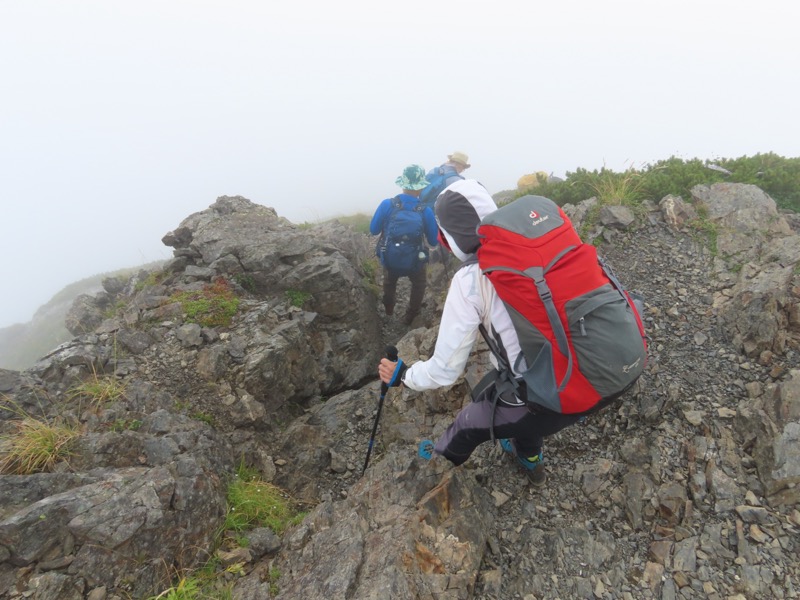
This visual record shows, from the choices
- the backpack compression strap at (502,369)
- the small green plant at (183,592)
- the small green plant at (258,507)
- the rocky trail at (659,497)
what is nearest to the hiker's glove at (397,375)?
the backpack compression strap at (502,369)

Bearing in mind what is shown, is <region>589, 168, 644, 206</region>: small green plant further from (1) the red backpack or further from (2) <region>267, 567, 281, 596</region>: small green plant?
(2) <region>267, 567, 281, 596</region>: small green plant

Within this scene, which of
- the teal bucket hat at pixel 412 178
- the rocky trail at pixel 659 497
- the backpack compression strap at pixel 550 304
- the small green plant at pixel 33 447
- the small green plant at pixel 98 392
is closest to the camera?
the backpack compression strap at pixel 550 304

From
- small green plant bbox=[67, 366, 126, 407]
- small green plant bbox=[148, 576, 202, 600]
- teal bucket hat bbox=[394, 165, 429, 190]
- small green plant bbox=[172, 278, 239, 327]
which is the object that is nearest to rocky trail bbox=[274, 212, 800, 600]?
small green plant bbox=[148, 576, 202, 600]

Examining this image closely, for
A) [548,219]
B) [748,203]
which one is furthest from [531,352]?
[748,203]

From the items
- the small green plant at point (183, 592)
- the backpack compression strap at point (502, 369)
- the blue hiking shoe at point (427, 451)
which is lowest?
the blue hiking shoe at point (427, 451)

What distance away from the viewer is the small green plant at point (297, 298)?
10.1 metres

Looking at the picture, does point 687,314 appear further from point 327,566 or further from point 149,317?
point 149,317

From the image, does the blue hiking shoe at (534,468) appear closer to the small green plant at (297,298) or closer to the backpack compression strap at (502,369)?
the backpack compression strap at (502,369)

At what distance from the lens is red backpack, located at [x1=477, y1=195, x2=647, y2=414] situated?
3.47 m

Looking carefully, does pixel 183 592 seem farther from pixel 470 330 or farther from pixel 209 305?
pixel 209 305

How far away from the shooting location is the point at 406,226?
9961mm

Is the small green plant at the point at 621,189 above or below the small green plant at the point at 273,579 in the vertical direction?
above

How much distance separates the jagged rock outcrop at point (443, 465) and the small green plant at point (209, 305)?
0.19 metres

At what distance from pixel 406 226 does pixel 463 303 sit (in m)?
6.35
